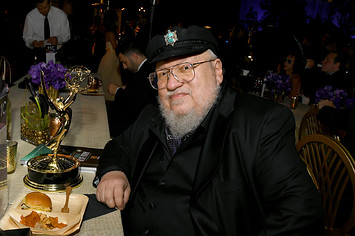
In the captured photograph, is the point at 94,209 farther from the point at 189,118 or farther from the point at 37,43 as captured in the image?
the point at 37,43

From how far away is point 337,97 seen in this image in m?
3.31

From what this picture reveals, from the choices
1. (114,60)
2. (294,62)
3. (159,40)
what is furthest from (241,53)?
(159,40)

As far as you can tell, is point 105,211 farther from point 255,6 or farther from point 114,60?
point 255,6

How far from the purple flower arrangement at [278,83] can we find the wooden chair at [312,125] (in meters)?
1.39

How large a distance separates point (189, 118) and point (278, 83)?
3034mm

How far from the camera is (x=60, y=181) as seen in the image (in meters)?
1.59

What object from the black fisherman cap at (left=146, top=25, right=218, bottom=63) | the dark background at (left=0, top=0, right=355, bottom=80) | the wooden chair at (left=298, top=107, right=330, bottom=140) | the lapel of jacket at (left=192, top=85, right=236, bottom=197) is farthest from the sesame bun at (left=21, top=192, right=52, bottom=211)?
the dark background at (left=0, top=0, right=355, bottom=80)

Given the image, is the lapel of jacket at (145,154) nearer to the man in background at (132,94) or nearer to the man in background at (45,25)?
the man in background at (132,94)

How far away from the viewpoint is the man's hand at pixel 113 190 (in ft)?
4.94

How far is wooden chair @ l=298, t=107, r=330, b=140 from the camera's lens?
3.04 metres

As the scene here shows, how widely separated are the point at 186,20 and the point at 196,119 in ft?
48.5

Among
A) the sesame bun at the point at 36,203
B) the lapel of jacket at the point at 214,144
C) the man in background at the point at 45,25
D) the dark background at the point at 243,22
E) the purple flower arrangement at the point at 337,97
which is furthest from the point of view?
the dark background at the point at 243,22

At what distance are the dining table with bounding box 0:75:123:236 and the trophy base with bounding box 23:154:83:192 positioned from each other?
1.5 inches

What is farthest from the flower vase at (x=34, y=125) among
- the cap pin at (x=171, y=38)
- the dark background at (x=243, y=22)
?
the dark background at (x=243, y=22)
